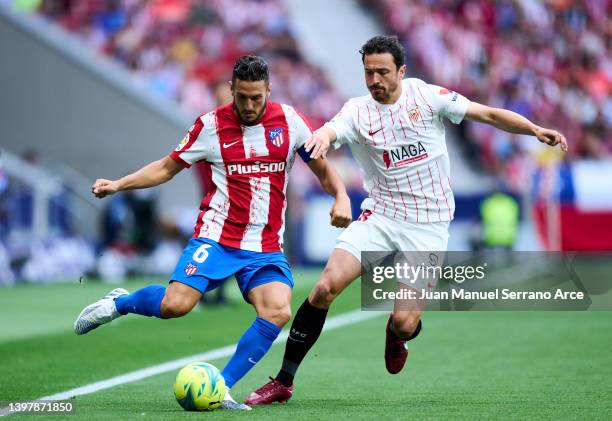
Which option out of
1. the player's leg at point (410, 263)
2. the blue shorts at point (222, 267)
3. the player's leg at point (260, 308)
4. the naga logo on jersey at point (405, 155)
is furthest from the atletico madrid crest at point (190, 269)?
the naga logo on jersey at point (405, 155)

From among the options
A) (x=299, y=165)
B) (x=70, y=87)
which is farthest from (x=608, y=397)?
(x=70, y=87)

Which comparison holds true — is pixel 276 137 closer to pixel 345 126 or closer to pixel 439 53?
pixel 345 126

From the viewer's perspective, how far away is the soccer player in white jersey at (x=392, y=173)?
23.3 ft

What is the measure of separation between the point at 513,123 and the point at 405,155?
72 cm

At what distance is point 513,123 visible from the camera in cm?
710

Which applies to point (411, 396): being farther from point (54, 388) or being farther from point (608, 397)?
point (54, 388)

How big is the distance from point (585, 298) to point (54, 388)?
850cm

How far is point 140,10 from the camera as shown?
24.9 meters

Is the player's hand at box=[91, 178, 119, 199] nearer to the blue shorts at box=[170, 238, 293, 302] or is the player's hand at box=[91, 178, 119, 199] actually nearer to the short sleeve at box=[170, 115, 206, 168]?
the short sleeve at box=[170, 115, 206, 168]

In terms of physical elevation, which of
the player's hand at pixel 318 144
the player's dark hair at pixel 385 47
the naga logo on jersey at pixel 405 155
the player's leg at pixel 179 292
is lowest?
the player's leg at pixel 179 292

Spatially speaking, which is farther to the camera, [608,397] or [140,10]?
[140,10]

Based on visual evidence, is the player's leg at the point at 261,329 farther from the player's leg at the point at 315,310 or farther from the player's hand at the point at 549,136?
the player's hand at the point at 549,136

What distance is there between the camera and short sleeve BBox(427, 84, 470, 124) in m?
7.27

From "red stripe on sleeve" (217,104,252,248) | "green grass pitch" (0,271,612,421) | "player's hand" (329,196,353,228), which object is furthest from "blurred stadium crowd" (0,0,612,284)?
"player's hand" (329,196,353,228)
